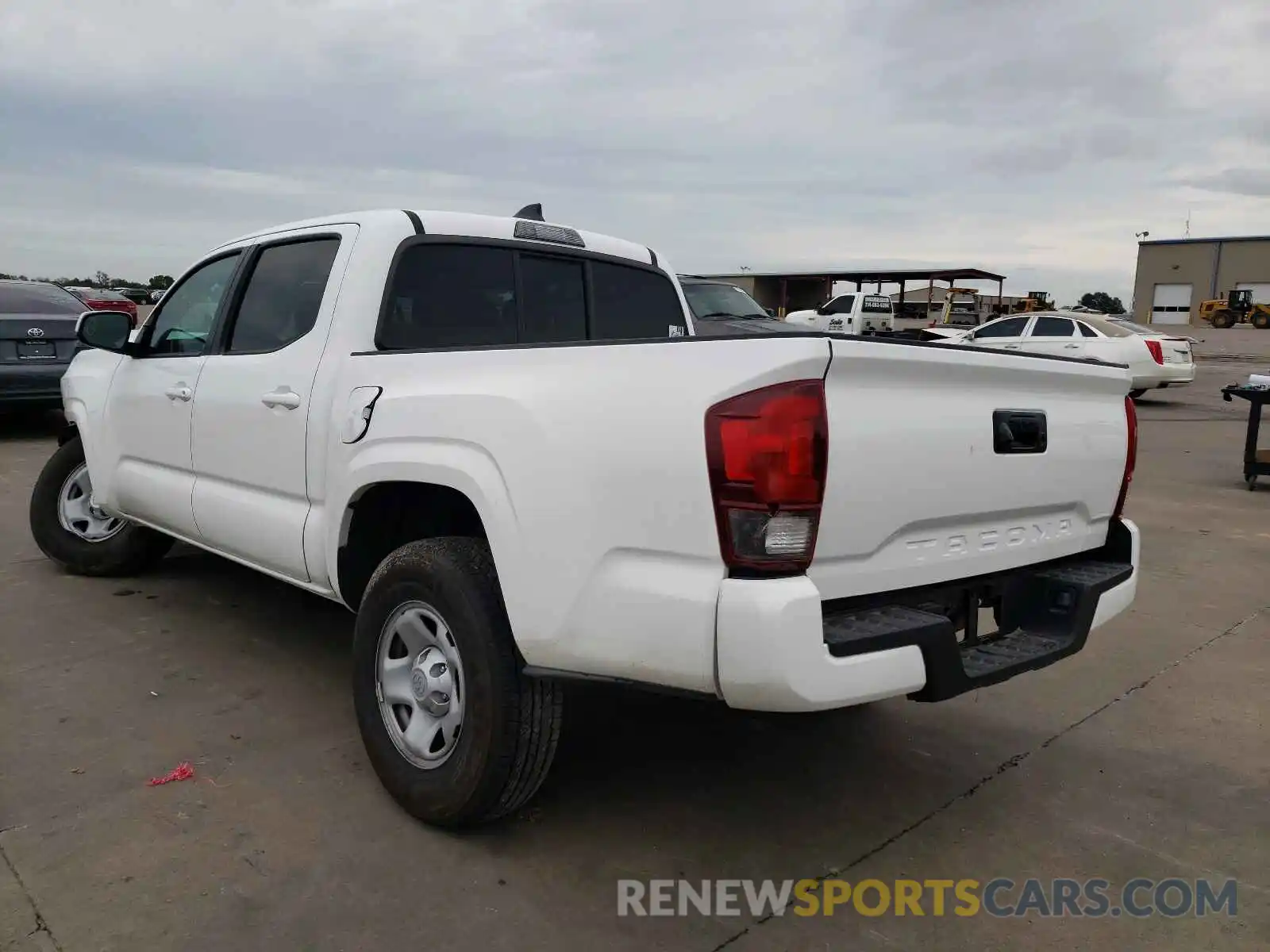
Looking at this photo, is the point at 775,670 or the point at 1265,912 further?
the point at 1265,912

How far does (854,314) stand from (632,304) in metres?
21.5

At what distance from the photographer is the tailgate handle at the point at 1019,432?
2.69 m

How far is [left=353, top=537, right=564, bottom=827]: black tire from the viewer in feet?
8.50

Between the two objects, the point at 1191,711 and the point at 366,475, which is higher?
the point at 366,475

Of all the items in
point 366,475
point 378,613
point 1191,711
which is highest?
point 366,475

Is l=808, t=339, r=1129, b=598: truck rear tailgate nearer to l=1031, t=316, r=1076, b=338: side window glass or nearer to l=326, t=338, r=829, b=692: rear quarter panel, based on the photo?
l=326, t=338, r=829, b=692: rear quarter panel

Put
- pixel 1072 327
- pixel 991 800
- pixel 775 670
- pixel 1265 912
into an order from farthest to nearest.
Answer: pixel 1072 327 → pixel 991 800 → pixel 1265 912 → pixel 775 670

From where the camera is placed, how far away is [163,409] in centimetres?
438

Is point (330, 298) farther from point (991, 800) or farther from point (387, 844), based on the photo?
point (991, 800)

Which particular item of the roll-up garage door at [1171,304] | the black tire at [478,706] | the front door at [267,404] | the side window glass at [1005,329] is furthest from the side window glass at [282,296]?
the roll-up garage door at [1171,304]

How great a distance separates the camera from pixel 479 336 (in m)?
3.70

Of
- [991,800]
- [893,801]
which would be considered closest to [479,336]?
[893,801]

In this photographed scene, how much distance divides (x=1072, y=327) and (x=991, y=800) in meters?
16.3

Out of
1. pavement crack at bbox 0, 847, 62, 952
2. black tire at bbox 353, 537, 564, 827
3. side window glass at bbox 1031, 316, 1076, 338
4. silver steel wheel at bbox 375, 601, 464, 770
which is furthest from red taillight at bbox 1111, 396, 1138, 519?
side window glass at bbox 1031, 316, 1076, 338
